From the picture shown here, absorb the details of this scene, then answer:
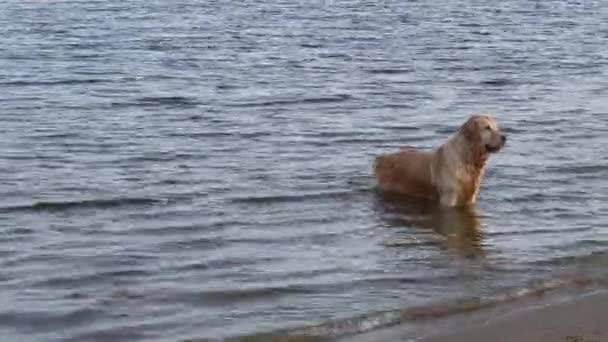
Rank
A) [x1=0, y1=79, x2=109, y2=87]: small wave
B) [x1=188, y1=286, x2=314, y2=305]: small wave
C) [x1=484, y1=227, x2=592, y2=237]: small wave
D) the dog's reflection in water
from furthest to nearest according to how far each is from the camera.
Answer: [x1=0, y1=79, x2=109, y2=87]: small wave → [x1=484, y1=227, x2=592, y2=237]: small wave → the dog's reflection in water → [x1=188, y1=286, x2=314, y2=305]: small wave

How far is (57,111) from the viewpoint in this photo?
17578 millimetres

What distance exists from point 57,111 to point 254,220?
22.3 ft

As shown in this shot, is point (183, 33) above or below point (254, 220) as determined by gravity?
below

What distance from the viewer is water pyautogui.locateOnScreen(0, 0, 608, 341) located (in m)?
9.18

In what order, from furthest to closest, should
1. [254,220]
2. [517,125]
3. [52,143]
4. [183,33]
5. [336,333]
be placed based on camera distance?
[183,33] → [517,125] → [52,143] → [254,220] → [336,333]

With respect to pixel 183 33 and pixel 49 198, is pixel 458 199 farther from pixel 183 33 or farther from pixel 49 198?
pixel 183 33

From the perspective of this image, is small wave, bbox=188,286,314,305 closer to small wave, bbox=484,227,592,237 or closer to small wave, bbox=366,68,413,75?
small wave, bbox=484,227,592,237

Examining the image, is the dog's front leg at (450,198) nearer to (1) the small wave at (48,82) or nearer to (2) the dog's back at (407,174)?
(2) the dog's back at (407,174)

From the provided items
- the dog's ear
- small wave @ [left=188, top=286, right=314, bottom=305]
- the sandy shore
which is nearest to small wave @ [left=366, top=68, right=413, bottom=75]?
the dog's ear

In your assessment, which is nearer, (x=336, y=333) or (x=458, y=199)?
(x=336, y=333)

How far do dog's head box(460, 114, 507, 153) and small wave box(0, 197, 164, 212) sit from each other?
3004mm

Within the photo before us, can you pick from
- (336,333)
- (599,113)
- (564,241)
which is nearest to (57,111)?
(599,113)

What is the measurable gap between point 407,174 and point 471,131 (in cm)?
88

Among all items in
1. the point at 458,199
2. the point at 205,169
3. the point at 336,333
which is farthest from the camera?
the point at 205,169
